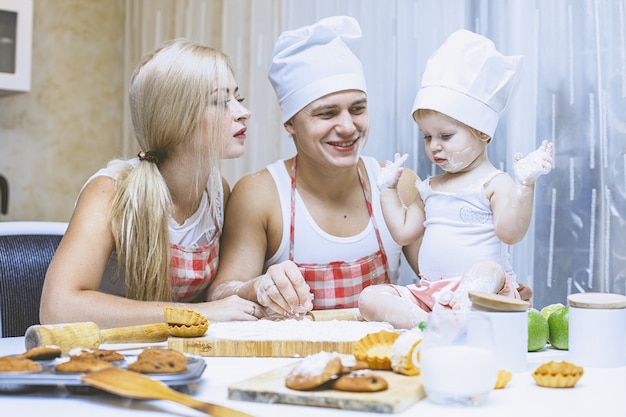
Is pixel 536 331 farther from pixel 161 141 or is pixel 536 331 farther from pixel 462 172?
pixel 161 141

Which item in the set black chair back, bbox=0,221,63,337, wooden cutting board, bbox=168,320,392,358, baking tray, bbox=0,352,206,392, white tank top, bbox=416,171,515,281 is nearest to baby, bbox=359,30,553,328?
white tank top, bbox=416,171,515,281

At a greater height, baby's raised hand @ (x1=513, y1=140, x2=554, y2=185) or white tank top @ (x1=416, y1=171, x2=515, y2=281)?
baby's raised hand @ (x1=513, y1=140, x2=554, y2=185)

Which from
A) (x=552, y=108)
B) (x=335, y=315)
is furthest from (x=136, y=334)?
(x=552, y=108)

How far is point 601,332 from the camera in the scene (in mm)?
1037

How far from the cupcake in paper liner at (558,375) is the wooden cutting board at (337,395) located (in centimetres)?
15

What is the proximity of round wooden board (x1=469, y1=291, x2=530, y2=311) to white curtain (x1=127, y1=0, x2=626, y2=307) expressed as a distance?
103 centimetres

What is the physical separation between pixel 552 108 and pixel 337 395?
57.0 inches

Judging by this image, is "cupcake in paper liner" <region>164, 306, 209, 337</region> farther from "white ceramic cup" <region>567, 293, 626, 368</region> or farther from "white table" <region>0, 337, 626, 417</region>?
"white ceramic cup" <region>567, 293, 626, 368</region>

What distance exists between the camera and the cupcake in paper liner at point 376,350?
0.91 metres

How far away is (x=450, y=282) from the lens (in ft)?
4.75

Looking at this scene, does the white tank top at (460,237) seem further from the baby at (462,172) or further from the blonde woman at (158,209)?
the blonde woman at (158,209)

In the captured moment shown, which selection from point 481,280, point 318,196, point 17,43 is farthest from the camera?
point 17,43

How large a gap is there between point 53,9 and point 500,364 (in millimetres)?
2934

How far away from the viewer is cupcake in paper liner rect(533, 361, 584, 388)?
2.92ft
